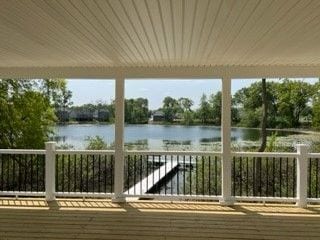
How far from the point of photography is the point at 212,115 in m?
13.3

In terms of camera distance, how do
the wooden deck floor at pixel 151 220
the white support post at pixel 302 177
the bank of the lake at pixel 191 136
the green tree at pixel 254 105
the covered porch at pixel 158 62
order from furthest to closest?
the green tree at pixel 254 105 < the bank of the lake at pixel 191 136 < the white support post at pixel 302 177 < the wooden deck floor at pixel 151 220 < the covered porch at pixel 158 62

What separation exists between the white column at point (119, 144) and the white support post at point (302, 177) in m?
3.00

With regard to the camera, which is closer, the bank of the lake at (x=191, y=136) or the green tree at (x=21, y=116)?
the bank of the lake at (x=191, y=136)

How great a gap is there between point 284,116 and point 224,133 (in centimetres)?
713

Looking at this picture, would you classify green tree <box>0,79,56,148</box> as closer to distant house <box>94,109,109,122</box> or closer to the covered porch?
distant house <box>94,109,109,122</box>

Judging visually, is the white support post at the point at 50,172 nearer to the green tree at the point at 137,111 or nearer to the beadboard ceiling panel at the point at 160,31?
the beadboard ceiling panel at the point at 160,31

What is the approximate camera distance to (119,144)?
6.96 meters

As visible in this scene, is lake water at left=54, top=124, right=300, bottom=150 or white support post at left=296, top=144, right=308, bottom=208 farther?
lake water at left=54, top=124, right=300, bottom=150

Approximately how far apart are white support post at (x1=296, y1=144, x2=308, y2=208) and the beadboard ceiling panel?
152 cm

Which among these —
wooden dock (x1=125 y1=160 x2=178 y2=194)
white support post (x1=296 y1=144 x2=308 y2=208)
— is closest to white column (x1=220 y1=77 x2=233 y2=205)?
white support post (x1=296 y1=144 x2=308 y2=208)

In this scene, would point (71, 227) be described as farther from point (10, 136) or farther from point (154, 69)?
point (10, 136)

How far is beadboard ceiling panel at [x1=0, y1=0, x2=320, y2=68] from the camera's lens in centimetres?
309

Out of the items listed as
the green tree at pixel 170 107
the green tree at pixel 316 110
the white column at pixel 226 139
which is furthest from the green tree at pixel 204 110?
the white column at pixel 226 139

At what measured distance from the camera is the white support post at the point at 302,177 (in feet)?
21.6
